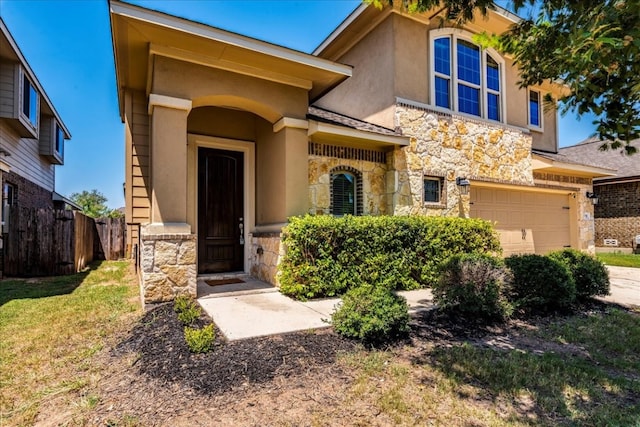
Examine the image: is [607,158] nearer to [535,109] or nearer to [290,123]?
[535,109]

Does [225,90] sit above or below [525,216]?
above

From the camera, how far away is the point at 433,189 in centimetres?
877

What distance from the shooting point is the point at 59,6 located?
35.6 ft

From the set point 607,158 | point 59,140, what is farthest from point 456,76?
point 59,140

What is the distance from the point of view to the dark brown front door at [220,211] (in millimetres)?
7145

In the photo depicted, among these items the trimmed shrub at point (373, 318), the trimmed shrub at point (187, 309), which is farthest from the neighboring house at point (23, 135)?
the trimmed shrub at point (373, 318)

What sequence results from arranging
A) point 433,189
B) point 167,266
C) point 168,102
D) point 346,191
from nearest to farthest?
1. point 167,266
2. point 168,102
3. point 346,191
4. point 433,189

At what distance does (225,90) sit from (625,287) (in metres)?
9.11

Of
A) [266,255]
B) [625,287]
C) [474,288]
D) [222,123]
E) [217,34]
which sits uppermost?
[217,34]

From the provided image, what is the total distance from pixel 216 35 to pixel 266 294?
4.06m

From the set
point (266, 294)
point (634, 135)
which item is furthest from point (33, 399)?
point (634, 135)

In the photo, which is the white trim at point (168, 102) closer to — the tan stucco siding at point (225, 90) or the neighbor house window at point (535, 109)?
the tan stucco siding at point (225, 90)

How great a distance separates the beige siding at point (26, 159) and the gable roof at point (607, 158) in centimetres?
1891

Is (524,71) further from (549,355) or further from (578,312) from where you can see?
(578,312)
